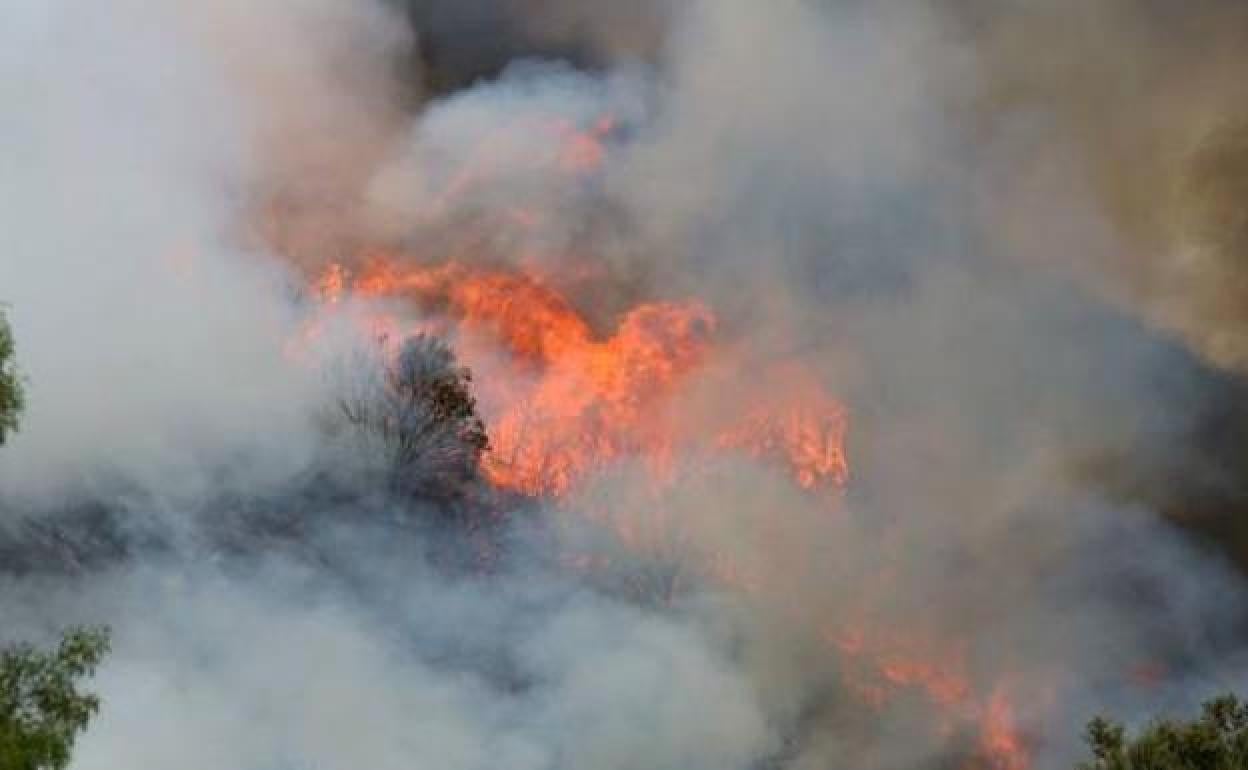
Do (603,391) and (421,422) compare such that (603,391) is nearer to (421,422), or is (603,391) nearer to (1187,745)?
(421,422)

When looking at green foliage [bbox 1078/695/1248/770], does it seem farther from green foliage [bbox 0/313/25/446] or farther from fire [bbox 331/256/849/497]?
fire [bbox 331/256/849/497]

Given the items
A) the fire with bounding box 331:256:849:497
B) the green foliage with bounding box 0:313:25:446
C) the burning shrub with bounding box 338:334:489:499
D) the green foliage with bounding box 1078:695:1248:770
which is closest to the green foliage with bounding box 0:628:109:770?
the green foliage with bounding box 0:313:25:446

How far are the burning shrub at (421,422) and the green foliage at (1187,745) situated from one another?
173 ft

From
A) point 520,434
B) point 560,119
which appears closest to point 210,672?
point 520,434

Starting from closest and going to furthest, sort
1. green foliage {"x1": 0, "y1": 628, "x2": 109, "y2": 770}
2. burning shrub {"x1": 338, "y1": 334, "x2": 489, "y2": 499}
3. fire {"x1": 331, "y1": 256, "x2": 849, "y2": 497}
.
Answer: green foliage {"x1": 0, "y1": 628, "x2": 109, "y2": 770}, burning shrub {"x1": 338, "y1": 334, "x2": 489, "y2": 499}, fire {"x1": 331, "y1": 256, "x2": 849, "y2": 497}

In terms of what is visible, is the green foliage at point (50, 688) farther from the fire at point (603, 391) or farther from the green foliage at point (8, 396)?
the fire at point (603, 391)

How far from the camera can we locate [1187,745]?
3391 centimetres

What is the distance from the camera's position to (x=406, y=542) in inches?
3093

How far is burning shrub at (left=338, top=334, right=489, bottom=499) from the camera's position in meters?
82.1

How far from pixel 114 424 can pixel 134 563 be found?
11.9 meters

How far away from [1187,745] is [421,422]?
54874mm

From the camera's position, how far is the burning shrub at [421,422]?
269 feet

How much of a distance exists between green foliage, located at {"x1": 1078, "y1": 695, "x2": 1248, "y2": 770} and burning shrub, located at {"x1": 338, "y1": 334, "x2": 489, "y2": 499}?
5284 centimetres

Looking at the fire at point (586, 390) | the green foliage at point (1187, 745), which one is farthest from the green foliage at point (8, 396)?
the fire at point (586, 390)
